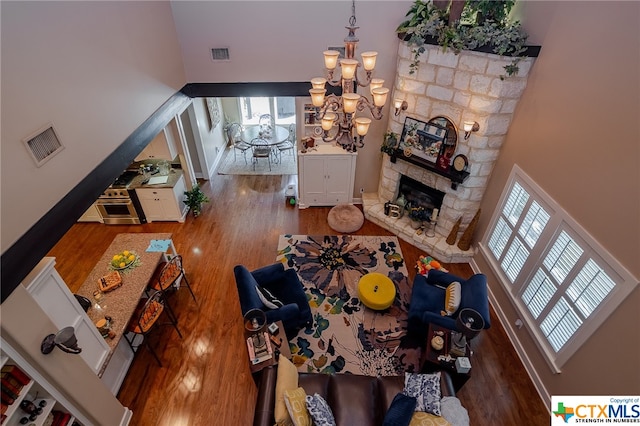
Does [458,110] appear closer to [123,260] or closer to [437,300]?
[437,300]

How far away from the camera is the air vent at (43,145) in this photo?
3053 millimetres

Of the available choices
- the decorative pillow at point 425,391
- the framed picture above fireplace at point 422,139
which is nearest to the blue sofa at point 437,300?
the decorative pillow at point 425,391

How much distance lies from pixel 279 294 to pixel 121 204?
168 inches

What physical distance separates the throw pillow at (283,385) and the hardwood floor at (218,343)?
999 millimetres

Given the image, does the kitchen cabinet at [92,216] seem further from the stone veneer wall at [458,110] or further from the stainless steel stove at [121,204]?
the stone veneer wall at [458,110]

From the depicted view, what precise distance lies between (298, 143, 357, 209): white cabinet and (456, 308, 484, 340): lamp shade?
Answer: 12.4 feet

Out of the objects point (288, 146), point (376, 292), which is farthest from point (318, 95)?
point (288, 146)

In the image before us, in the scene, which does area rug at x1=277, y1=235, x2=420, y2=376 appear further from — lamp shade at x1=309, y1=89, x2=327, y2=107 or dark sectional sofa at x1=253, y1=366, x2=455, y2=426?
lamp shade at x1=309, y1=89, x2=327, y2=107

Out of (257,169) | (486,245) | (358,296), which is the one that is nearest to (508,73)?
(486,245)

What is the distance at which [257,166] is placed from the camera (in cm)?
918

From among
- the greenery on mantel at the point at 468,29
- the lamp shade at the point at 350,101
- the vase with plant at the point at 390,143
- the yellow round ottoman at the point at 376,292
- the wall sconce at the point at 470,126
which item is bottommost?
the yellow round ottoman at the point at 376,292

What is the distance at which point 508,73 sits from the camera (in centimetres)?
441

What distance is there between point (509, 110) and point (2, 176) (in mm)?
6049

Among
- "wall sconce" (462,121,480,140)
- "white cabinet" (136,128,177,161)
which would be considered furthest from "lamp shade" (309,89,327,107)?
"white cabinet" (136,128,177,161)
